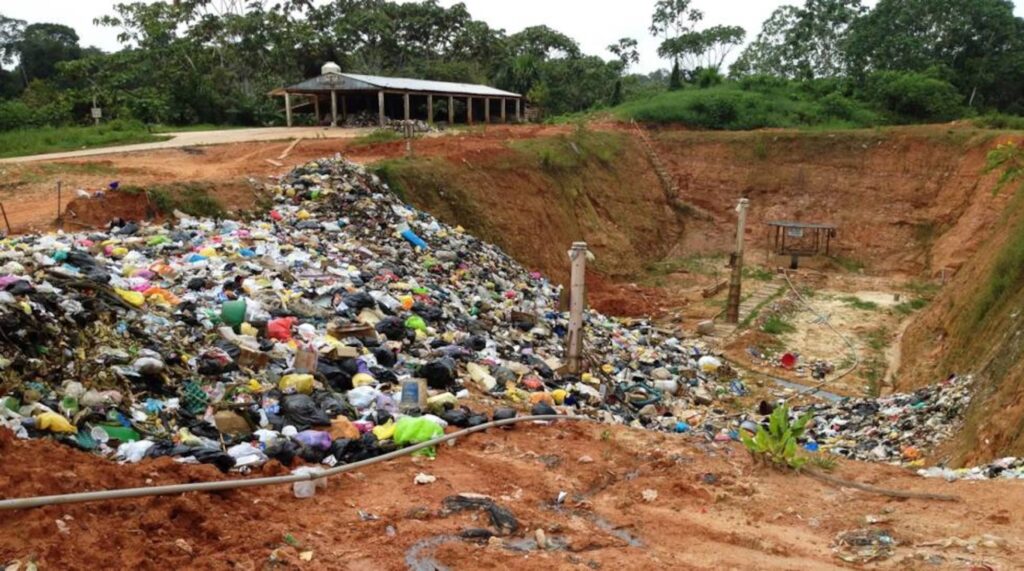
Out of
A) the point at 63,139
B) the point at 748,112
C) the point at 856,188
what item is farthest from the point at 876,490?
the point at 748,112

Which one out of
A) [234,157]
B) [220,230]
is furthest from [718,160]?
[220,230]

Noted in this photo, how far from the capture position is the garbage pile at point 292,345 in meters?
4.67

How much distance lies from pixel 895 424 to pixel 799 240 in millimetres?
14582

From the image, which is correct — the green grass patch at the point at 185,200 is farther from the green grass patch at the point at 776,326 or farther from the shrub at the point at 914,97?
the shrub at the point at 914,97

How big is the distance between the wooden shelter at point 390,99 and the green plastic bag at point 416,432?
1957 cm

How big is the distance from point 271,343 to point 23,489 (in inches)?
120

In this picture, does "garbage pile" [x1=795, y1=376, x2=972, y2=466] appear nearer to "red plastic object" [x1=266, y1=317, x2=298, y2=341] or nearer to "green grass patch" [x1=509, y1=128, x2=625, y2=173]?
"red plastic object" [x1=266, y1=317, x2=298, y2=341]

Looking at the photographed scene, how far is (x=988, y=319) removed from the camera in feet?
31.5

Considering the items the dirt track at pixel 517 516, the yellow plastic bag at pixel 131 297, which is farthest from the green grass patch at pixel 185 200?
the dirt track at pixel 517 516

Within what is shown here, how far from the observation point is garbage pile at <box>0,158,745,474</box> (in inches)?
184

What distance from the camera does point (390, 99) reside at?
28.2 m

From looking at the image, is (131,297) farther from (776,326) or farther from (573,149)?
(573,149)

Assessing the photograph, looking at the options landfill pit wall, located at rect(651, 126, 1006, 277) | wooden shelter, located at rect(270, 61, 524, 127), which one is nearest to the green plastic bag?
landfill pit wall, located at rect(651, 126, 1006, 277)

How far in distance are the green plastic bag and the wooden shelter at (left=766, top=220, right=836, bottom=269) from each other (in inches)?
685
